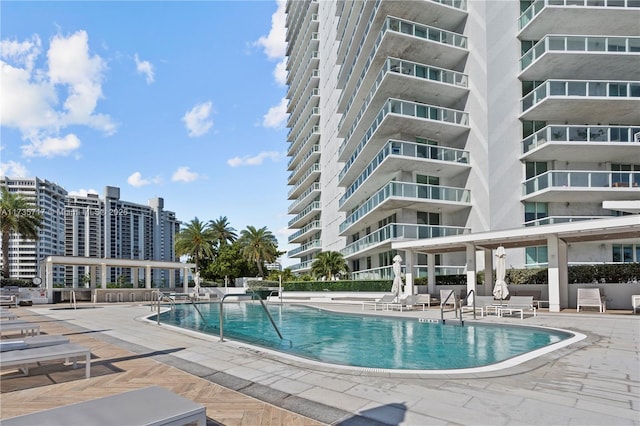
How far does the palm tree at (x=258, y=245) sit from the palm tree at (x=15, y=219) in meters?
22.1

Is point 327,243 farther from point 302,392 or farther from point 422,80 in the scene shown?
point 302,392

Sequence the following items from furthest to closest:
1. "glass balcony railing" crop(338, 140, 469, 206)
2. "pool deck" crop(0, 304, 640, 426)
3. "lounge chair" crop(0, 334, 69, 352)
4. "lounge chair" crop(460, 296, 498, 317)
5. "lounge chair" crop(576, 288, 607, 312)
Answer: "glass balcony railing" crop(338, 140, 469, 206) → "lounge chair" crop(576, 288, 607, 312) → "lounge chair" crop(460, 296, 498, 317) → "lounge chair" crop(0, 334, 69, 352) → "pool deck" crop(0, 304, 640, 426)

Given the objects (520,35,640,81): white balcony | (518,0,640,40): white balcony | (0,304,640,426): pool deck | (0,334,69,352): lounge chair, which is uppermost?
(518,0,640,40): white balcony

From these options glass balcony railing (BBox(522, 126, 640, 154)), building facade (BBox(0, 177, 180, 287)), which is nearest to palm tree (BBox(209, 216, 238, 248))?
building facade (BBox(0, 177, 180, 287))

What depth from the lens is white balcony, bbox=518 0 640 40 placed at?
23609mm

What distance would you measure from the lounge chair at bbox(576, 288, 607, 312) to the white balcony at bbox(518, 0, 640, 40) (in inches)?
695

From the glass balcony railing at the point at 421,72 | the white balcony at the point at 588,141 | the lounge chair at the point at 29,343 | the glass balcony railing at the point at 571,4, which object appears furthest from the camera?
the glass balcony railing at the point at 421,72

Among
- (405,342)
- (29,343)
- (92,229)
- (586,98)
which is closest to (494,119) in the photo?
(586,98)

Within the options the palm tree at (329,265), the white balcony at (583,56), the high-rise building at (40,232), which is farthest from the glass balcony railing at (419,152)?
the high-rise building at (40,232)

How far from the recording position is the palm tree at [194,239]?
155 ft

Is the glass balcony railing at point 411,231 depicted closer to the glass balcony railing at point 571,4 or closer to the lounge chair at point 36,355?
the glass balcony railing at point 571,4

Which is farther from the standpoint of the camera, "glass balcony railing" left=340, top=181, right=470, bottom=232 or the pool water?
"glass balcony railing" left=340, top=181, right=470, bottom=232

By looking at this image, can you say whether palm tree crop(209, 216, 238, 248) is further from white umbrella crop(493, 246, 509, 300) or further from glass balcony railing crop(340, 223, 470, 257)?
white umbrella crop(493, 246, 509, 300)

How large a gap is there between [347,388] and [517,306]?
1124 centimetres
